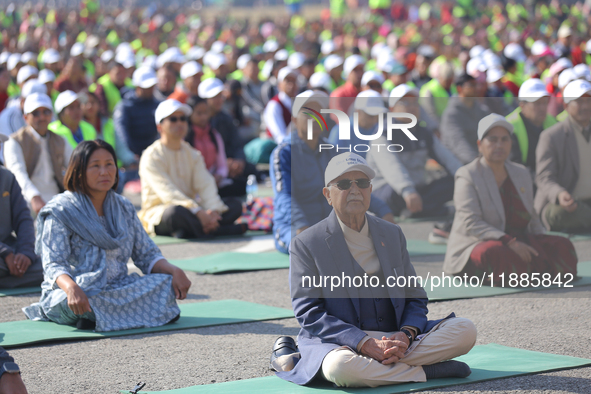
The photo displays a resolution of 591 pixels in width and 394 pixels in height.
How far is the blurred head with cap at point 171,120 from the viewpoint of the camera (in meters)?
7.69

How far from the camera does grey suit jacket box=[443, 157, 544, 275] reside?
537cm

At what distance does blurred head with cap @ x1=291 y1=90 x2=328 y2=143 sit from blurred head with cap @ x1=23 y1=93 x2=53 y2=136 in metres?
3.12

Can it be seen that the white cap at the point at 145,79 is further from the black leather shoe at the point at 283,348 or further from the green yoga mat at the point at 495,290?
the black leather shoe at the point at 283,348

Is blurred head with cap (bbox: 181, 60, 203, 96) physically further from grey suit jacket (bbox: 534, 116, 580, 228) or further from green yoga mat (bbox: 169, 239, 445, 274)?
grey suit jacket (bbox: 534, 116, 580, 228)

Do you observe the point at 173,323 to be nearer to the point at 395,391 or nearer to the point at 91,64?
the point at 395,391

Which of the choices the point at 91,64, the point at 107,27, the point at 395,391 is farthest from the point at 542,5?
the point at 395,391

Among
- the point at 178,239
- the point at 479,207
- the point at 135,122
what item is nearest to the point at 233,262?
the point at 178,239

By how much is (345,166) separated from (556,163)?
84.9 inches

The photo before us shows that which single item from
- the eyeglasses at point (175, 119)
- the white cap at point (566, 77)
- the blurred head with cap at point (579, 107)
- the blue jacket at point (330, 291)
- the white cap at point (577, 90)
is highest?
the white cap at point (566, 77)

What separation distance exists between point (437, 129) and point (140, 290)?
84.9 inches

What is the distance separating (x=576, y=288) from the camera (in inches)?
212

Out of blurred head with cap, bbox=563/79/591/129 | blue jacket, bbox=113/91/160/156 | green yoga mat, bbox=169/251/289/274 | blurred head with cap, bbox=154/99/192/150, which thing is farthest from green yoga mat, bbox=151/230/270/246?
→ blurred head with cap, bbox=563/79/591/129

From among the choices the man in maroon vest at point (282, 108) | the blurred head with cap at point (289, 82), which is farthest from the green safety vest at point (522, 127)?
the blurred head with cap at point (289, 82)

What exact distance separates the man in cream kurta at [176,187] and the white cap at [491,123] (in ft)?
10.9
